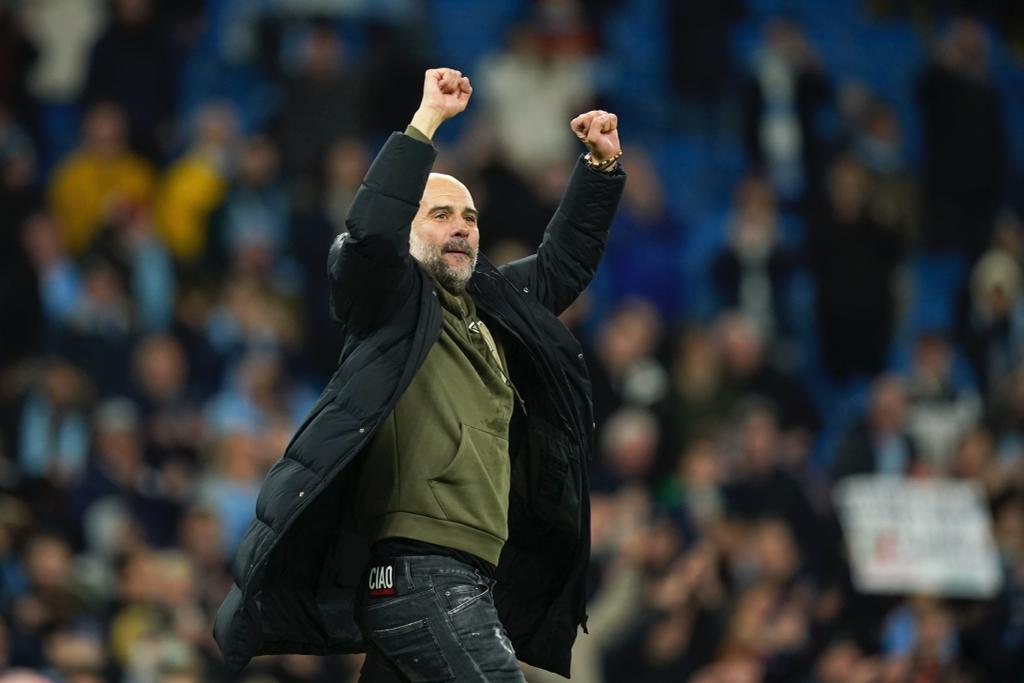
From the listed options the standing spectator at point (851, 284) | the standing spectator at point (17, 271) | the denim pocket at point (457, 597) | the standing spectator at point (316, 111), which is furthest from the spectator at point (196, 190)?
the denim pocket at point (457, 597)

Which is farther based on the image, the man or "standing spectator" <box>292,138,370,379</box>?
"standing spectator" <box>292,138,370,379</box>

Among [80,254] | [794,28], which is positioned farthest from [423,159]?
[794,28]

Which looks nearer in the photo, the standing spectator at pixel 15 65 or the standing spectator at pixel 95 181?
the standing spectator at pixel 95 181

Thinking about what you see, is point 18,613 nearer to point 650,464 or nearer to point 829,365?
point 650,464

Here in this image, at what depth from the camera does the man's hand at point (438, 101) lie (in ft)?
16.3

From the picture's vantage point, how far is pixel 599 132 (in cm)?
566

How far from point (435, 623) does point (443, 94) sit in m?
1.33

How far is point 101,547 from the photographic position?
397 inches

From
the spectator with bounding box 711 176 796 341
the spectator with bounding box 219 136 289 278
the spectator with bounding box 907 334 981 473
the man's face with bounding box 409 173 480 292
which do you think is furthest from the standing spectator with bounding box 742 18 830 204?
the man's face with bounding box 409 173 480 292

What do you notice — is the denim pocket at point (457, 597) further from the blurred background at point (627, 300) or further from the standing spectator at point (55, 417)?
the standing spectator at point (55, 417)

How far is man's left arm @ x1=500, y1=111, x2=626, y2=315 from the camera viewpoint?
5.71 m

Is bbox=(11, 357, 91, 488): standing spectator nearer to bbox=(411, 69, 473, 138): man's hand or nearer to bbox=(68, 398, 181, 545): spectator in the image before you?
bbox=(68, 398, 181, 545): spectator

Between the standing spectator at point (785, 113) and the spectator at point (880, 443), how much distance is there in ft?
7.83

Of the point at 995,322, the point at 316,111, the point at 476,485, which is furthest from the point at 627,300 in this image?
the point at 476,485
